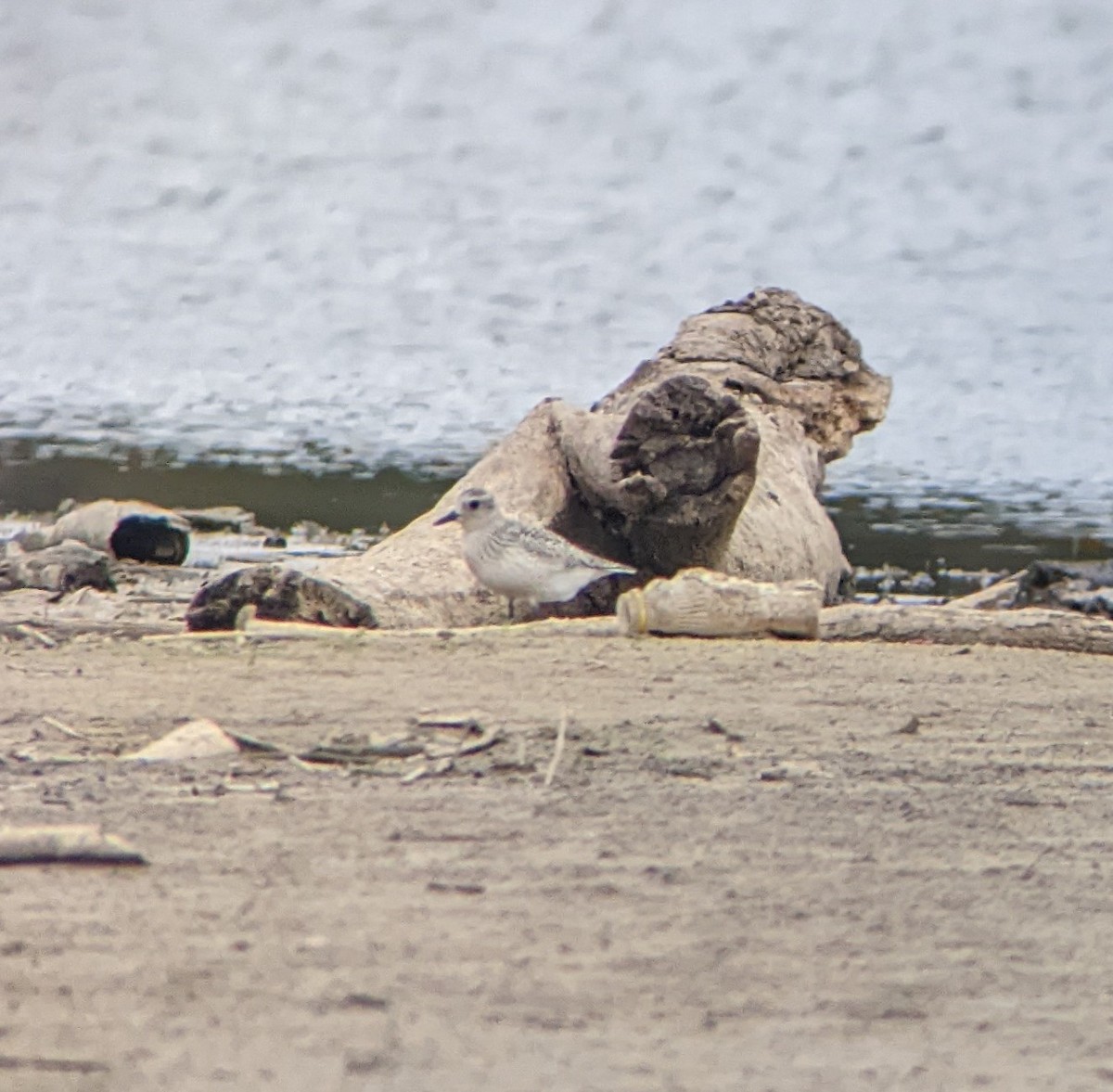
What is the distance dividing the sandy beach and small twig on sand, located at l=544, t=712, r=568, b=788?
0.02 metres

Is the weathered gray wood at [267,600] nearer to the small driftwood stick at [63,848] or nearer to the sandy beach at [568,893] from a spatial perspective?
the sandy beach at [568,893]

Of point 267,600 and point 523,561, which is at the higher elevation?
point 523,561

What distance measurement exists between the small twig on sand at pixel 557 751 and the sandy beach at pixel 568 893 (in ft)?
0.05

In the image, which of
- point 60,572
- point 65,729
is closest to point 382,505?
point 60,572

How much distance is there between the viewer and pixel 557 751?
3252 mm

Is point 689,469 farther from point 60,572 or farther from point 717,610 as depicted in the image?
point 60,572

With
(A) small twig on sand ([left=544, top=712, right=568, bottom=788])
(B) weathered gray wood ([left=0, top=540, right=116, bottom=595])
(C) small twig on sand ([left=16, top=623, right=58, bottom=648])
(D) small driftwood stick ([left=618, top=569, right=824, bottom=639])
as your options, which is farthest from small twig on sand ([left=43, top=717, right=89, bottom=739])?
(B) weathered gray wood ([left=0, top=540, right=116, bottom=595])

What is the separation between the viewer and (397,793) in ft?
9.62

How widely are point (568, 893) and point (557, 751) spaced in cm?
89

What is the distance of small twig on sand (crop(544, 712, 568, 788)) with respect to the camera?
3088 mm

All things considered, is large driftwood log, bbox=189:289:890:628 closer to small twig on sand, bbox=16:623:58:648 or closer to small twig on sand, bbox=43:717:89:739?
small twig on sand, bbox=16:623:58:648


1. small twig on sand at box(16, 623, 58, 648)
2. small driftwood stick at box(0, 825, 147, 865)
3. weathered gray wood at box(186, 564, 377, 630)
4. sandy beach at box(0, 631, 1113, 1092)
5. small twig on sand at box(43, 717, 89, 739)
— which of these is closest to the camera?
sandy beach at box(0, 631, 1113, 1092)

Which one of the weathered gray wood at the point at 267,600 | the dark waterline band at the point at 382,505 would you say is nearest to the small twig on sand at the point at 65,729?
the weathered gray wood at the point at 267,600

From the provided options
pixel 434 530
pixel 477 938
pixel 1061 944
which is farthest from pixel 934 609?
pixel 477 938
